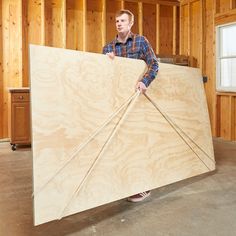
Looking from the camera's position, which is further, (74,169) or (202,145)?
(202,145)

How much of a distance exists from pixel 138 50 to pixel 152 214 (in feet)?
4.17

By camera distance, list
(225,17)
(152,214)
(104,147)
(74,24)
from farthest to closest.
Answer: (74,24), (225,17), (152,214), (104,147)

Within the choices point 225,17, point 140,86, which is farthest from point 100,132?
point 225,17

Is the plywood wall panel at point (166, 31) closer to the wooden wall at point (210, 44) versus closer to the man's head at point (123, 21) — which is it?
the wooden wall at point (210, 44)

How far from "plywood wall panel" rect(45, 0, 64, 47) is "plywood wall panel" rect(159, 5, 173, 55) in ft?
6.61

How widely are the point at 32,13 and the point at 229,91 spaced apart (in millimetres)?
3459

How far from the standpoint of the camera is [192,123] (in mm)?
3238

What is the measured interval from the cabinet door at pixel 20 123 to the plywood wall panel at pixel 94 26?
1727mm

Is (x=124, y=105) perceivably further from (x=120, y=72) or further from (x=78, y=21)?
(x=78, y=21)

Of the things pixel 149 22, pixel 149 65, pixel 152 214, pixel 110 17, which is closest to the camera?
pixel 152 214

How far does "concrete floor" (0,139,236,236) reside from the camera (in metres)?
2.11

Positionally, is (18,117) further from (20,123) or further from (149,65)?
(149,65)

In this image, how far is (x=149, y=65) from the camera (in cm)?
263

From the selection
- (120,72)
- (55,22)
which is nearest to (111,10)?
(55,22)
